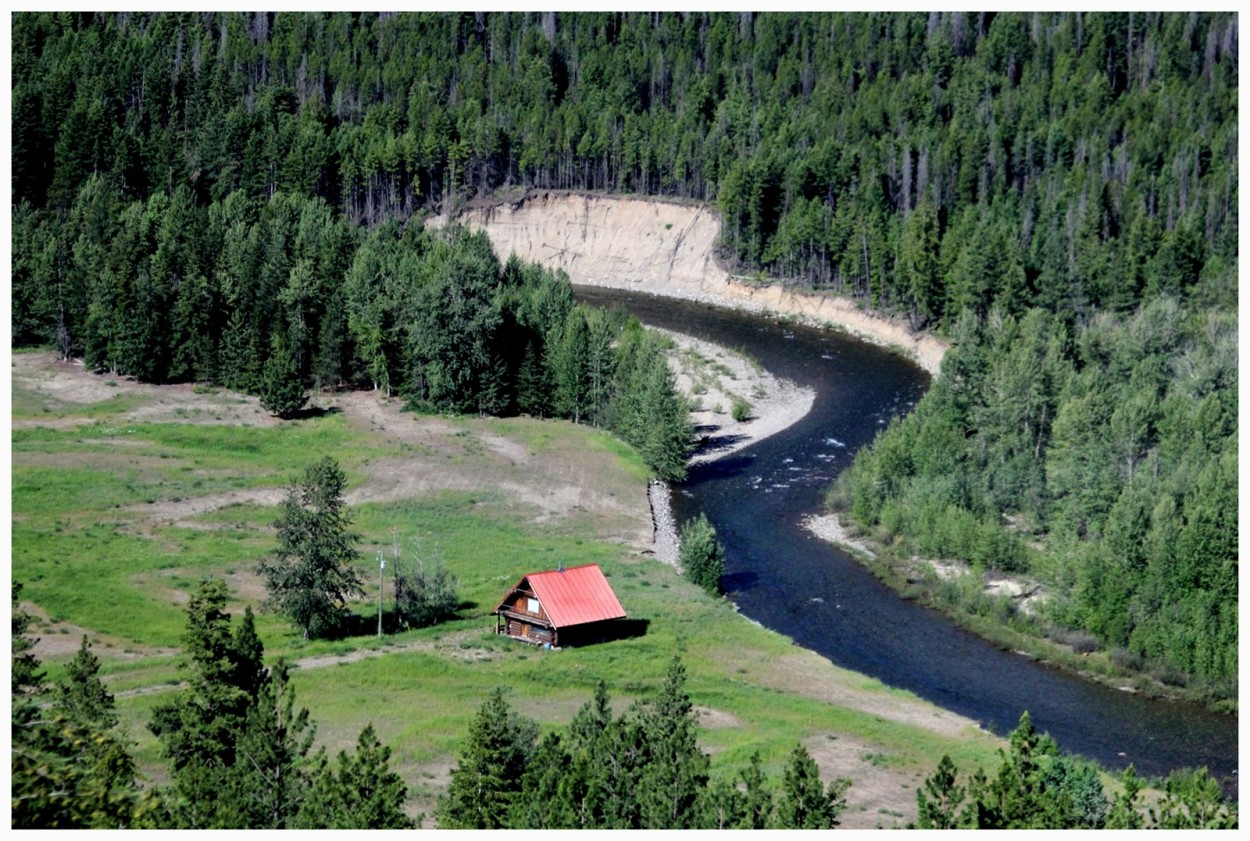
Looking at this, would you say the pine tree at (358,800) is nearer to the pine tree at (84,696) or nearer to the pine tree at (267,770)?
the pine tree at (267,770)

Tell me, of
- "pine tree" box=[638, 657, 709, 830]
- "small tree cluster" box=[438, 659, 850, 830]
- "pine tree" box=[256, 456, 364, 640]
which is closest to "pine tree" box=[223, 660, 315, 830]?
"small tree cluster" box=[438, 659, 850, 830]

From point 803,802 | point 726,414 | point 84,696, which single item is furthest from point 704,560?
point 726,414

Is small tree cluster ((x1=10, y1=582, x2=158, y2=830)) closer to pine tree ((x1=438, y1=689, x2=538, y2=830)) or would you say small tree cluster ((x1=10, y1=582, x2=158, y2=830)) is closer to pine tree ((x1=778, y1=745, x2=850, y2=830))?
pine tree ((x1=438, y1=689, x2=538, y2=830))

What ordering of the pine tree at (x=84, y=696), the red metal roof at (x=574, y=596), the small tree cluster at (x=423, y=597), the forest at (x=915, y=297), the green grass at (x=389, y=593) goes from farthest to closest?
the forest at (x=915, y=297)
the small tree cluster at (x=423, y=597)
the red metal roof at (x=574, y=596)
the green grass at (x=389, y=593)
the pine tree at (x=84, y=696)

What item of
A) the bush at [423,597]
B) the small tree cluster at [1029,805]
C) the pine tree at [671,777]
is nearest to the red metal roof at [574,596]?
the bush at [423,597]

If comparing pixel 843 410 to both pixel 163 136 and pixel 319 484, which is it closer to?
pixel 319 484

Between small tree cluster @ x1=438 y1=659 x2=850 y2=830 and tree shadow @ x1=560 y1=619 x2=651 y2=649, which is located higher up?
small tree cluster @ x1=438 y1=659 x2=850 y2=830
